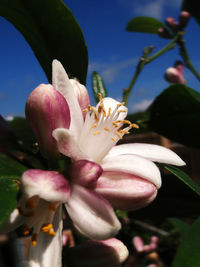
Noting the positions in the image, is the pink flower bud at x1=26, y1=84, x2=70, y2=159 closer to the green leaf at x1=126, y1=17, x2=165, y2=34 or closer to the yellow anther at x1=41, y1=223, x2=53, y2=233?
the yellow anther at x1=41, y1=223, x2=53, y2=233

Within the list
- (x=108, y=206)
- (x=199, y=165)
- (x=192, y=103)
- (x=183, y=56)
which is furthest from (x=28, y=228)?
(x=199, y=165)

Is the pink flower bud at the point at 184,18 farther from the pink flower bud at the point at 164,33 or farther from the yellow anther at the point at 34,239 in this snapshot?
the yellow anther at the point at 34,239

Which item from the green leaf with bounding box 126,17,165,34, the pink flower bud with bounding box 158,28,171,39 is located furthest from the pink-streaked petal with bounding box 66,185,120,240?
the pink flower bud with bounding box 158,28,171,39

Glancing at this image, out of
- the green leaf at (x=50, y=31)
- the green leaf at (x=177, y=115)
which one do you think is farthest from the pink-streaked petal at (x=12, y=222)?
the green leaf at (x=177, y=115)

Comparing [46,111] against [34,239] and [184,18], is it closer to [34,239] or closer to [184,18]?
[34,239]

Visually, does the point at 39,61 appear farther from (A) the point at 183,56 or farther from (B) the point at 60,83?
(A) the point at 183,56
